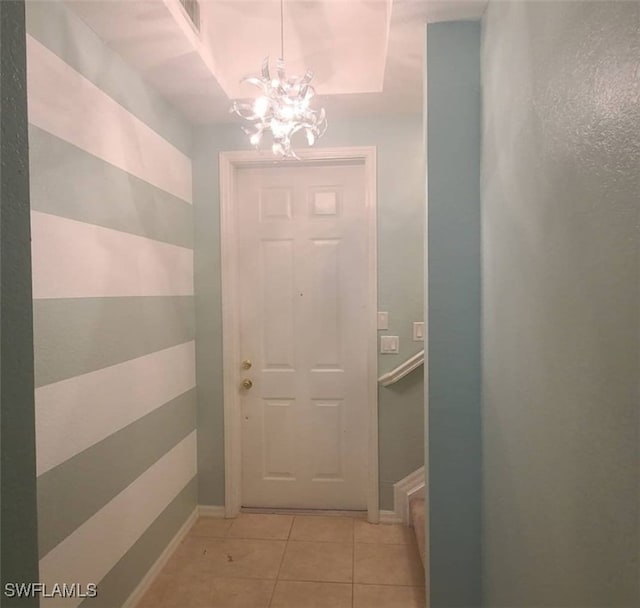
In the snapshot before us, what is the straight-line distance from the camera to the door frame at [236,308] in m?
2.24

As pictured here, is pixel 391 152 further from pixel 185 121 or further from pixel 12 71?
pixel 12 71

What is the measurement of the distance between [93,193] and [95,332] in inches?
20.5

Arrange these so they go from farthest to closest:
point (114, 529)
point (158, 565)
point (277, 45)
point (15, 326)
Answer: point (277, 45) → point (158, 565) → point (114, 529) → point (15, 326)

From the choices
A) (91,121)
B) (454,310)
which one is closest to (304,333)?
(454,310)

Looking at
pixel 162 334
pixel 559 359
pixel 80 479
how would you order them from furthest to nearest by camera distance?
pixel 162 334 < pixel 80 479 < pixel 559 359

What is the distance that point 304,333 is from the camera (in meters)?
2.37

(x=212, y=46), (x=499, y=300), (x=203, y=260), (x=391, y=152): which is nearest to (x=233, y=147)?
(x=212, y=46)

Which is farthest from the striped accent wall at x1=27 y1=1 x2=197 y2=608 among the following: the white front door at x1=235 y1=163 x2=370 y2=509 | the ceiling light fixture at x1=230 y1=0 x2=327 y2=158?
the ceiling light fixture at x1=230 y1=0 x2=327 y2=158

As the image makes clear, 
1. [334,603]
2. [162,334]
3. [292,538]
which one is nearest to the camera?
[334,603]

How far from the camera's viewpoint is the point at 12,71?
1.80 feet

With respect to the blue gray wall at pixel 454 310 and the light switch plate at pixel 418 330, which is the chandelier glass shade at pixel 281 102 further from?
the light switch plate at pixel 418 330

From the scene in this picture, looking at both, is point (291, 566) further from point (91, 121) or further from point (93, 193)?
point (91, 121)

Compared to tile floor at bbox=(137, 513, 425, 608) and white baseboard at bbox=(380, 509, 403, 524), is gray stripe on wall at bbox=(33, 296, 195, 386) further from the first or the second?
white baseboard at bbox=(380, 509, 403, 524)

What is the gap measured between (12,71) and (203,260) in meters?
1.79
